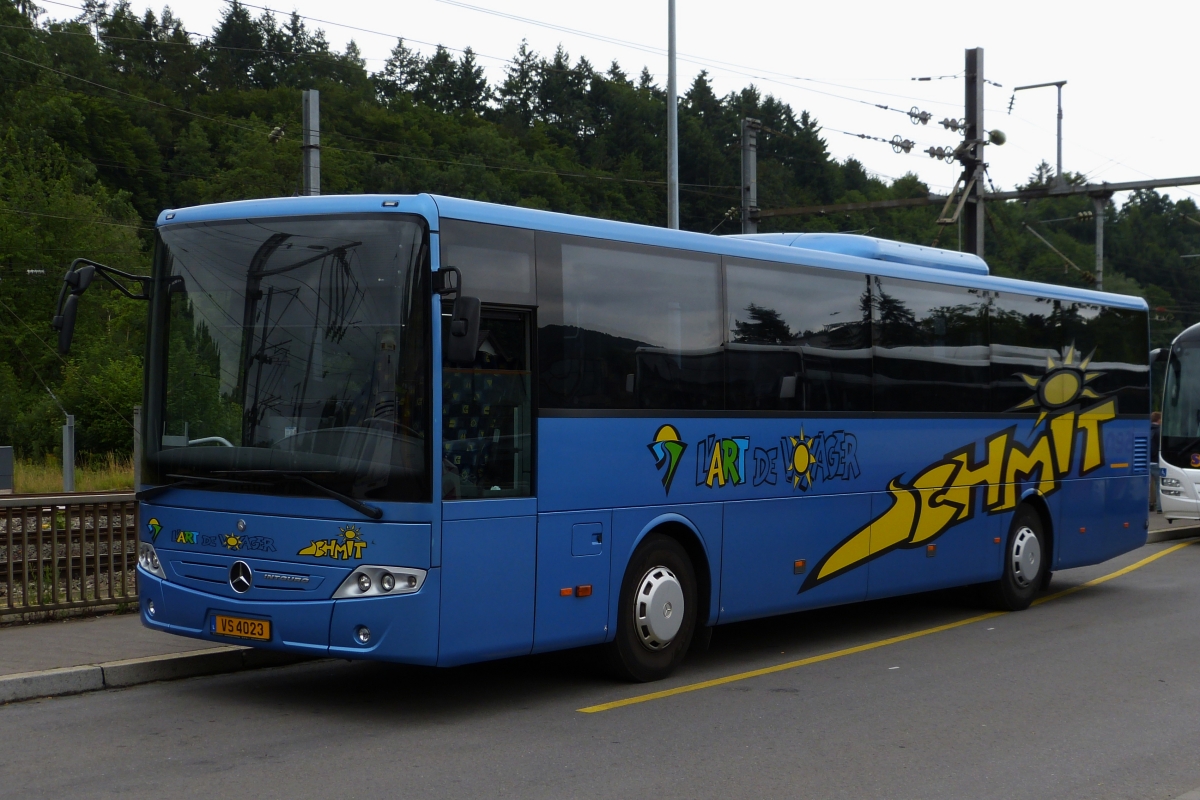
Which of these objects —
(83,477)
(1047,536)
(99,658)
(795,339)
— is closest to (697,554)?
(795,339)

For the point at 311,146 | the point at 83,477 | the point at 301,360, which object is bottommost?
the point at 83,477

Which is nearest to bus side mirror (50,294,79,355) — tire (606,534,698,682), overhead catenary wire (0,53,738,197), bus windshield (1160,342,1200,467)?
tire (606,534,698,682)

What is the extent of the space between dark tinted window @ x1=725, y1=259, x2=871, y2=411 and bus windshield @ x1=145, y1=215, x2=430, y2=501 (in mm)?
3085

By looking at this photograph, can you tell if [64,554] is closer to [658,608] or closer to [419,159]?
[658,608]

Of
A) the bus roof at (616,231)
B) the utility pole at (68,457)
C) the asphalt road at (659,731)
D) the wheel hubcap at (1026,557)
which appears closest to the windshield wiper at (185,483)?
the asphalt road at (659,731)

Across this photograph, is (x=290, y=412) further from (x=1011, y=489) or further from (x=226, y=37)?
(x=226, y=37)

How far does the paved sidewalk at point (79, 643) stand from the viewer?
368 inches

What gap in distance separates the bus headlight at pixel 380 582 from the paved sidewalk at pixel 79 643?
8.03ft

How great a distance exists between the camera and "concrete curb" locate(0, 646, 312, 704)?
8.70 meters

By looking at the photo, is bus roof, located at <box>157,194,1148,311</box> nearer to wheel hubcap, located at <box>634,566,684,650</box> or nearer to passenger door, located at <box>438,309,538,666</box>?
passenger door, located at <box>438,309,538,666</box>

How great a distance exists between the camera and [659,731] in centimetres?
805

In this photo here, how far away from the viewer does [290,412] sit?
26.8 feet

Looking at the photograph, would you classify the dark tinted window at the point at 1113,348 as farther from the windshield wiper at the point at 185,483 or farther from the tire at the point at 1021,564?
the windshield wiper at the point at 185,483

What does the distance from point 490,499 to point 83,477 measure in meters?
25.0
